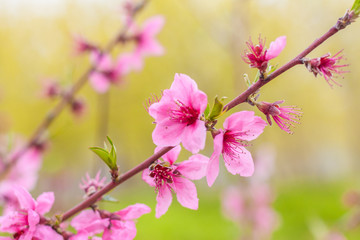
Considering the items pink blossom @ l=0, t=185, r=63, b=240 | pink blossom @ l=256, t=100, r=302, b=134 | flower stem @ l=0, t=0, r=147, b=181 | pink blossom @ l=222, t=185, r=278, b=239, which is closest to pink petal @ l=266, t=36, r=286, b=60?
pink blossom @ l=256, t=100, r=302, b=134

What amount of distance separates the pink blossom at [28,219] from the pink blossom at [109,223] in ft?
0.22

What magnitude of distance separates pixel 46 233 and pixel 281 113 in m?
0.57

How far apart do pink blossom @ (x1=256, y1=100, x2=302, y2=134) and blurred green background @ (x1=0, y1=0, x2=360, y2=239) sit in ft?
3.96

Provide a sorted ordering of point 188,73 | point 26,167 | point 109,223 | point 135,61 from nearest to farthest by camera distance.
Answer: point 109,223 → point 26,167 → point 135,61 → point 188,73

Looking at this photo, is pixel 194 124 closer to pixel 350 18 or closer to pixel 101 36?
pixel 350 18

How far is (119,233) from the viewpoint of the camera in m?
0.85

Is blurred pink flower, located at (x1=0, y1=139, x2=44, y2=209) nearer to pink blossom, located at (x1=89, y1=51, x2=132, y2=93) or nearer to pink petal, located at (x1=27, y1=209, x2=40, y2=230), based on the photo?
pink blossom, located at (x1=89, y1=51, x2=132, y2=93)

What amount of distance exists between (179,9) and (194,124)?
24.5 feet

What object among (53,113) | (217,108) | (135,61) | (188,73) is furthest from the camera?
(188,73)

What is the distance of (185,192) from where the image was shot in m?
0.93

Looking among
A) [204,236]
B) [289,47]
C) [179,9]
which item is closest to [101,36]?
[179,9]

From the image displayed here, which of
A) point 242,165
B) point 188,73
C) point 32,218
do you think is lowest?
point 188,73

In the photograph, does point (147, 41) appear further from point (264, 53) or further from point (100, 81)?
point (264, 53)

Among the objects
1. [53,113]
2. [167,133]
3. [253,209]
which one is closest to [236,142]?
[167,133]
